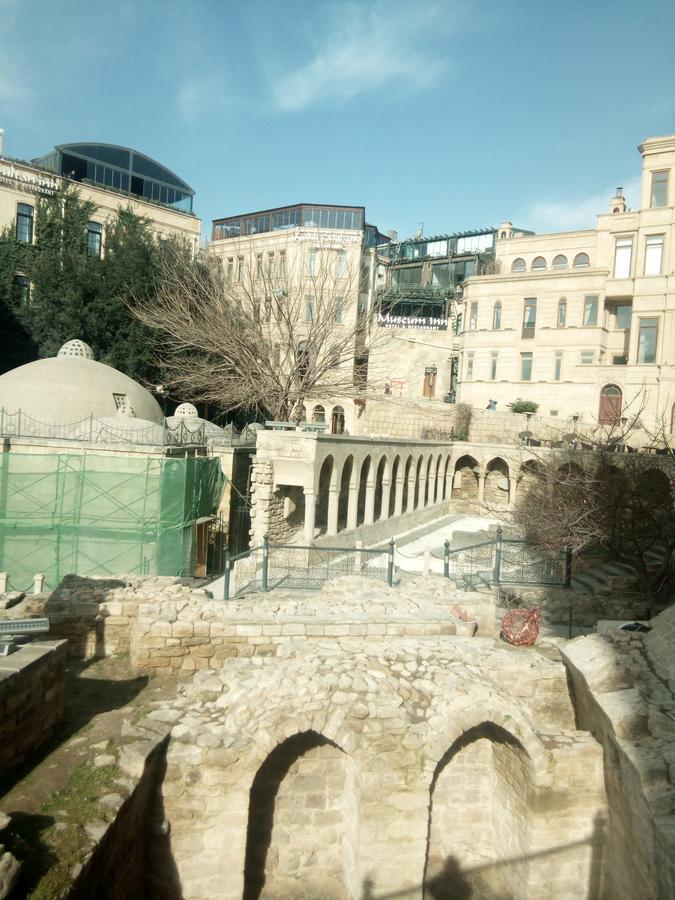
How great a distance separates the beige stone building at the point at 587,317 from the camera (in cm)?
2891

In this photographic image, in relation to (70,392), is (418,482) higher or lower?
lower

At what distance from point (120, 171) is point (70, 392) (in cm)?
2764

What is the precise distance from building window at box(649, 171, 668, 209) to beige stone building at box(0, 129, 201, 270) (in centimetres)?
2351

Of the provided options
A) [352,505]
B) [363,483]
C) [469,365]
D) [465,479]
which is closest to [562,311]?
[469,365]

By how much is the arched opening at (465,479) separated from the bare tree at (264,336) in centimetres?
767

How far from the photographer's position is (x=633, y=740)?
7465mm

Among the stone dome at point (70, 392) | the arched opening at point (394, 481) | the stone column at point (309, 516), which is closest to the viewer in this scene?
the stone column at point (309, 516)

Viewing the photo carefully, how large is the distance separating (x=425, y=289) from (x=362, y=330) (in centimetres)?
1961

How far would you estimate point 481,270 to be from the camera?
1618 inches

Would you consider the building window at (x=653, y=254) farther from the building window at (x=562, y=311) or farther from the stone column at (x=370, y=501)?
the stone column at (x=370, y=501)

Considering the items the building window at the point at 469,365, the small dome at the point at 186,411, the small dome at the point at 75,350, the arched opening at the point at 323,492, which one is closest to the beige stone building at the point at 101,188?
the small dome at the point at 75,350

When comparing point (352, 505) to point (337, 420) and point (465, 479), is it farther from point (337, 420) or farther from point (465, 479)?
point (337, 420)

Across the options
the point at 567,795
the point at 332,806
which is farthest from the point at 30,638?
the point at 567,795

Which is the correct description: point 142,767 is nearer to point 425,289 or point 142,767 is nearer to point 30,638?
point 30,638
